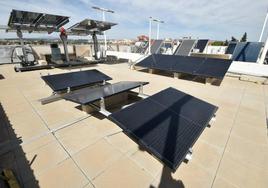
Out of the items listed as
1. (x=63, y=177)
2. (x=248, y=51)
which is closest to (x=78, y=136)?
(x=63, y=177)

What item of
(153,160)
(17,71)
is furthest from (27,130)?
(17,71)

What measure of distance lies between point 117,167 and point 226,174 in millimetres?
1975

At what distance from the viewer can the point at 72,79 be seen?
6277 mm

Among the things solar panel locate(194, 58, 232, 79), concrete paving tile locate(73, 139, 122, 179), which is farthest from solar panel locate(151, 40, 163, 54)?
concrete paving tile locate(73, 139, 122, 179)

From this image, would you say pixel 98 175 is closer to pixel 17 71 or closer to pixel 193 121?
pixel 193 121

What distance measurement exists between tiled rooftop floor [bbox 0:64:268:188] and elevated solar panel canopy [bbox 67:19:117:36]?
409 inches

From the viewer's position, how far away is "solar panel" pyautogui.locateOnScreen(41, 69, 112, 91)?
5479 mm

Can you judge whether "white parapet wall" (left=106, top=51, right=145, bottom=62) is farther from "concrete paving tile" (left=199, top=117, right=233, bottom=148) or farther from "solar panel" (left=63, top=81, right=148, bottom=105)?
"concrete paving tile" (left=199, top=117, right=233, bottom=148)

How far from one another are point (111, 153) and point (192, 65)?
7.75m

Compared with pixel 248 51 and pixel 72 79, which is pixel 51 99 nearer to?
pixel 72 79

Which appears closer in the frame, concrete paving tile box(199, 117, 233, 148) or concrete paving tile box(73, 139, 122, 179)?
concrete paving tile box(73, 139, 122, 179)

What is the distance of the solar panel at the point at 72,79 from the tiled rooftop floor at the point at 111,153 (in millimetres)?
878

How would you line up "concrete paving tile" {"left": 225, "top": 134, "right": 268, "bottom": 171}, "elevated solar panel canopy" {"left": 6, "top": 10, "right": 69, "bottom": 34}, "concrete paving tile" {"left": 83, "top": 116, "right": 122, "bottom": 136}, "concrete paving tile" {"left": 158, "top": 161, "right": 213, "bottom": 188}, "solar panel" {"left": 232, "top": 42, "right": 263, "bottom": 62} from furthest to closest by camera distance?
"solar panel" {"left": 232, "top": 42, "right": 263, "bottom": 62} < "elevated solar panel canopy" {"left": 6, "top": 10, "right": 69, "bottom": 34} < "concrete paving tile" {"left": 83, "top": 116, "right": 122, "bottom": 136} < "concrete paving tile" {"left": 225, "top": 134, "right": 268, "bottom": 171} < "concrete paving tile" {"left": 158, "top": 161, "right": 213, "bottom": 188}

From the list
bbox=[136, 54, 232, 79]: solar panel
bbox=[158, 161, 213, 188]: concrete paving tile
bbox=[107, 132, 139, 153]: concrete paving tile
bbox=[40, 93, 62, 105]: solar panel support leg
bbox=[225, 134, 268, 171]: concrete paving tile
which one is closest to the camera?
bbox=[158, 161, 213, 188]: concrete paving tile
